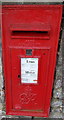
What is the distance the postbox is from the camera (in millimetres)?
2008

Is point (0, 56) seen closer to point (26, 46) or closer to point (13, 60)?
point (13, 60)

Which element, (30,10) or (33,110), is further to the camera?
(33,110)

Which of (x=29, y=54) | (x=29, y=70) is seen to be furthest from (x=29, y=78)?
(x=29, y=54)

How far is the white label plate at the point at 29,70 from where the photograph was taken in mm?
2238

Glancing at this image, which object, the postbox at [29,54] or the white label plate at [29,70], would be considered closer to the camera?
the postbox at [29,54]

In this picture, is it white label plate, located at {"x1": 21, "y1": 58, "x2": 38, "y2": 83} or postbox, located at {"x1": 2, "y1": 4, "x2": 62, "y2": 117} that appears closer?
postbox, located at {"x1": 2, "y1": 4, "x2": 62, "y2": 117}

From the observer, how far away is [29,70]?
2.31 m

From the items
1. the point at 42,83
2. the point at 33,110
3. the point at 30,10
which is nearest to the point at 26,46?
the point at 30,10

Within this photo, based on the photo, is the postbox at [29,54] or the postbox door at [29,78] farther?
the postbox door at [29,78]

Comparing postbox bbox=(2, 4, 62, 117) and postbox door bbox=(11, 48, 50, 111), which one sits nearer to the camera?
postbox bbox=(2, 4, 62, 117)

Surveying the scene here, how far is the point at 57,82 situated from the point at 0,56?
0.87 metres

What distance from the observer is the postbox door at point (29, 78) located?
2.20 metres

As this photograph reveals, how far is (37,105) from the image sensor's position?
2.62 metres

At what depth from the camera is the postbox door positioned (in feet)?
7.23
